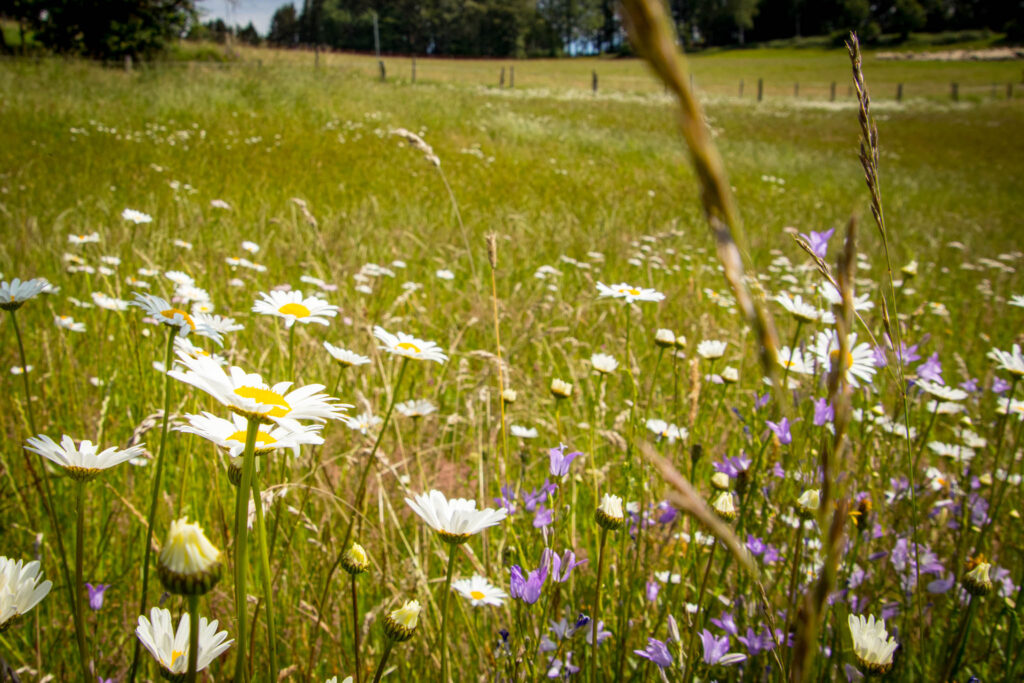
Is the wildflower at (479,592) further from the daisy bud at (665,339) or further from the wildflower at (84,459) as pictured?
the daisy bud at (665,339)

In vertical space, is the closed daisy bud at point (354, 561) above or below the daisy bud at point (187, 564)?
below

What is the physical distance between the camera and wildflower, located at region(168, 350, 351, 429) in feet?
1.58

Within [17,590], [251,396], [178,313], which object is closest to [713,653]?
[251,396]

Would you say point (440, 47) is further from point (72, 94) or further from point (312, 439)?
point (312, 439)

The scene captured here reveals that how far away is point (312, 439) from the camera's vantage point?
59cm

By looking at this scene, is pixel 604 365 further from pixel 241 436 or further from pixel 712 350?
pixel 241 436

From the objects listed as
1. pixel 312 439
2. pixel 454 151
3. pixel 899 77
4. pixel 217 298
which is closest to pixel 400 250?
pixel 217 298

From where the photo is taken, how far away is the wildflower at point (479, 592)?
2.61 feet

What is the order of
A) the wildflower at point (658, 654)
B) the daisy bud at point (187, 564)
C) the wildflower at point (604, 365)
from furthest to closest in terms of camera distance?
the wildflower at point (604, 365) → the wildflower at point (658, 654) → the daisy bud at point (187, 564)

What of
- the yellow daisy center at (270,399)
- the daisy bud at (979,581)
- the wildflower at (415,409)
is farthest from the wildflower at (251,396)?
the daisy bud at (979,581)

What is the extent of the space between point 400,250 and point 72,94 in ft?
21.2

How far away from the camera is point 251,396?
513 millimetres

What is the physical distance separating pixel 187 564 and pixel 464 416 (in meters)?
1.44

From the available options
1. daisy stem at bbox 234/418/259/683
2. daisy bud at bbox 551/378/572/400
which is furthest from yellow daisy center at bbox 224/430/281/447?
daisy bud at bbox 551/378/572/400
